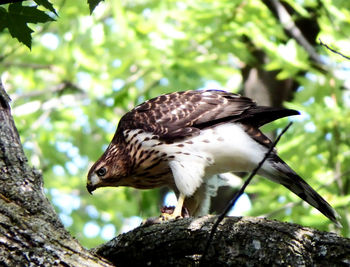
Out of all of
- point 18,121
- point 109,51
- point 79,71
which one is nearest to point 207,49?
point 109,51

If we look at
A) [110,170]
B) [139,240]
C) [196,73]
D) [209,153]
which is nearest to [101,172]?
[110,170]

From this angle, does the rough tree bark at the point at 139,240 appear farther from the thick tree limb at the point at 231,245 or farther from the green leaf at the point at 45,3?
the green leaf at the point at 45,3

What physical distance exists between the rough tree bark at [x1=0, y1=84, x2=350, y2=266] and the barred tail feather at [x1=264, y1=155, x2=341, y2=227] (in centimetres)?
187

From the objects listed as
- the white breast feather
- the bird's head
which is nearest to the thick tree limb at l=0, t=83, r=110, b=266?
the white breast feather

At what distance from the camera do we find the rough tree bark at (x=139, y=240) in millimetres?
3068

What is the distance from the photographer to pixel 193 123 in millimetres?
5418

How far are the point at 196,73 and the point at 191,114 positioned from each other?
3850 millimetres

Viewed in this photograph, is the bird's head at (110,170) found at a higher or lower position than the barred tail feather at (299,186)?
higher

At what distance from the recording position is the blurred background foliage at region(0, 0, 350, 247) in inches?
277

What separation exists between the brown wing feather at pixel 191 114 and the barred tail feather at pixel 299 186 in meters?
0.43

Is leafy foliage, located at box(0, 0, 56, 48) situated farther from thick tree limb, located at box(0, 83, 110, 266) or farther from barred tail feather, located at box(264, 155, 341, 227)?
barred tail feather, located at box(264, 155, 341, 227)

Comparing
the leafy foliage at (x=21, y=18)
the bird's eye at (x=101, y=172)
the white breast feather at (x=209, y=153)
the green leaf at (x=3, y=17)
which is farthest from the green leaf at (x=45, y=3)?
the bird's eye at (x=101, y=172)

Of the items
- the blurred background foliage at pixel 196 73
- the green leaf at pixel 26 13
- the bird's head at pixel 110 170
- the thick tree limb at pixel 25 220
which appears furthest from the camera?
the blurred background foliage at pixel 196 73

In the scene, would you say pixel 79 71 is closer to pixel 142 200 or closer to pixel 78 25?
pixel 78 25
